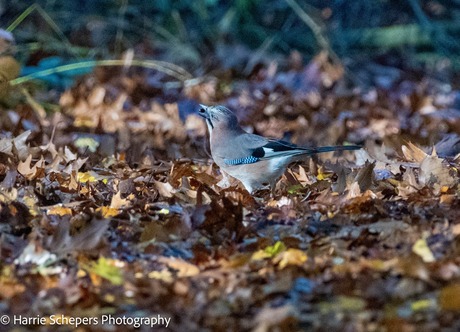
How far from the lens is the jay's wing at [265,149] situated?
5047mm

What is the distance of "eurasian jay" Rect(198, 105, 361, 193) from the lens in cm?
507

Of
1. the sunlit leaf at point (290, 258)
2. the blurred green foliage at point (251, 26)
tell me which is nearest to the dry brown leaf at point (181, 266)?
the sunlit leaf at point (290, 258)

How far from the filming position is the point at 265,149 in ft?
16.9

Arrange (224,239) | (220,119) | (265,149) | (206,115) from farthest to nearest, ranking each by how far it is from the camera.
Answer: (206,115), (220,119), (265,149), (224,239)

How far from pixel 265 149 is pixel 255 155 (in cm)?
8

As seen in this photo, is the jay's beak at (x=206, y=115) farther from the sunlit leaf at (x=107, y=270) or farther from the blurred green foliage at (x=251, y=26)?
the blurred green foliage at (x=251, y=26)

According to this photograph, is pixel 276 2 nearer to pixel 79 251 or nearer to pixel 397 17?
pixel 397 17

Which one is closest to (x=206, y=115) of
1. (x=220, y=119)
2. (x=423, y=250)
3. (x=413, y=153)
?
(x=220, y=119)

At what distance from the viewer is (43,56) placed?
402 inches

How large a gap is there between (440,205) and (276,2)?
8196 millimetres

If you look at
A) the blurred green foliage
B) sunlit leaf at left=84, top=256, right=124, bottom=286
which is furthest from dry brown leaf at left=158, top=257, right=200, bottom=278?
the blurred green foliage

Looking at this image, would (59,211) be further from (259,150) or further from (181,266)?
(259,150)

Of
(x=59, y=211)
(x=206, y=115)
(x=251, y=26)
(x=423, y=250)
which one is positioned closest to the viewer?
(x=423, y=250)

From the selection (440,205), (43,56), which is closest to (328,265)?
(440,205)
